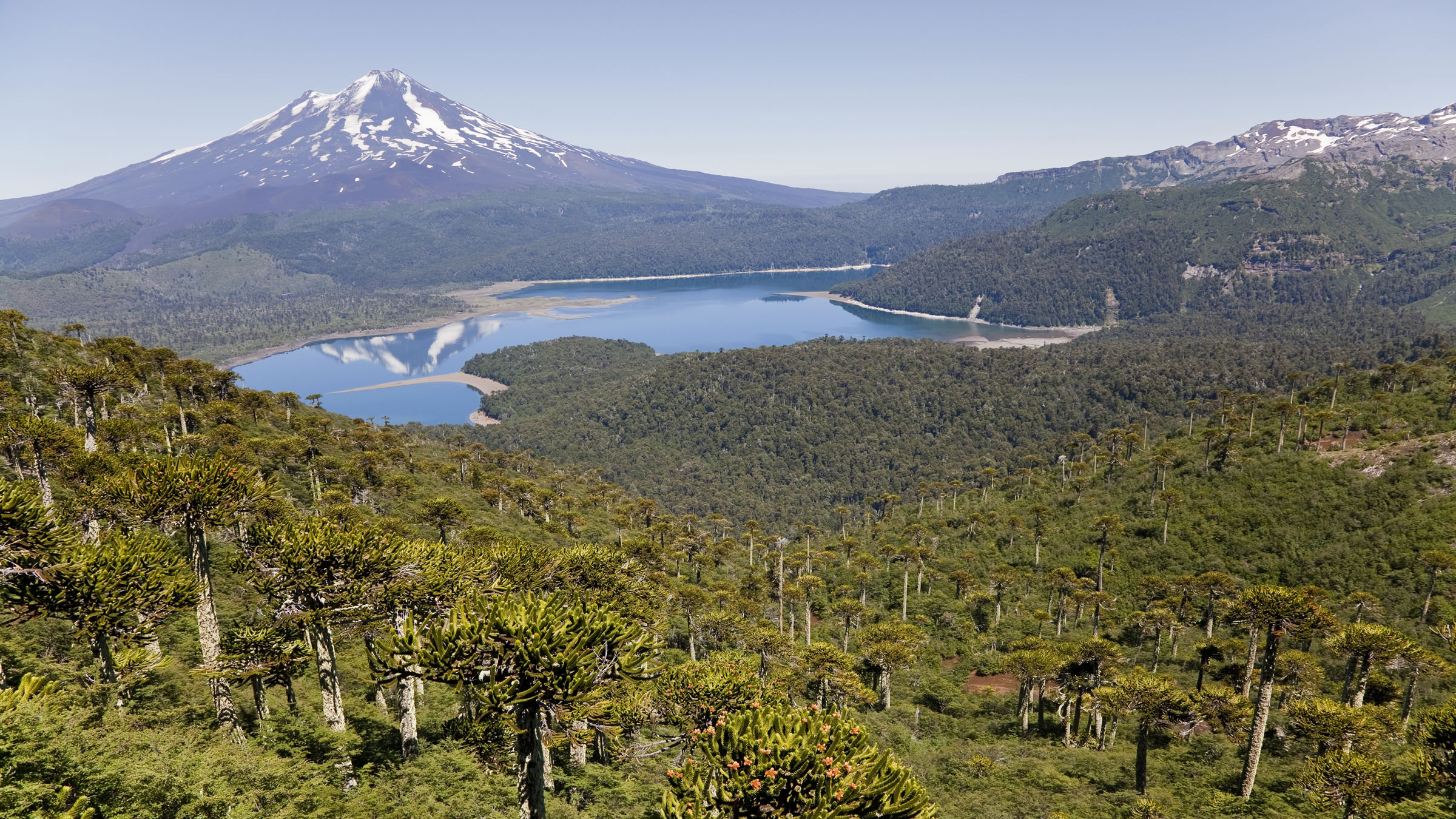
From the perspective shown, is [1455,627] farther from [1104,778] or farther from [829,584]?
[829,584]

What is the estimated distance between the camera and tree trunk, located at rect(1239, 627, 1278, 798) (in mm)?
32062

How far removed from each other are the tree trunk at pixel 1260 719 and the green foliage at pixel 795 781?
25007 mm

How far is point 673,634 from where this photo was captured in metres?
69.1

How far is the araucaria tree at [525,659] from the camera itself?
1705 centimetres

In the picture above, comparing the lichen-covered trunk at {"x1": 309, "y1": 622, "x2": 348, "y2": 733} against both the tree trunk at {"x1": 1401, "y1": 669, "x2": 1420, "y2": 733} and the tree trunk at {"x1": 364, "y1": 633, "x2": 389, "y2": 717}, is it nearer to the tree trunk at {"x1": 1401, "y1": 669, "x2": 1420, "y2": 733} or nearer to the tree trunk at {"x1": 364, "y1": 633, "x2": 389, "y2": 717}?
the tree trunk at {"x1": 364, "y1": 633, "x2": 389, "y2": 717}

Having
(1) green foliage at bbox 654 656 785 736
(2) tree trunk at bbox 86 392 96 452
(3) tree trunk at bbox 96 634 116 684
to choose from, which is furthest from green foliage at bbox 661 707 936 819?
(2) tree trunk at bbox 86 392 96 452

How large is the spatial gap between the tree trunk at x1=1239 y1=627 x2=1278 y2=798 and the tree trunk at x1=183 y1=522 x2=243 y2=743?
4358cm

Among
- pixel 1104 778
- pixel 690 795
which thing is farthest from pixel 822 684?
pixel 690 795

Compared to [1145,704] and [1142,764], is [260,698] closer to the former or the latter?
[1142,764]

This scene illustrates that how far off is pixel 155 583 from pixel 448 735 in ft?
39.9

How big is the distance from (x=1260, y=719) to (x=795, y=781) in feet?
103

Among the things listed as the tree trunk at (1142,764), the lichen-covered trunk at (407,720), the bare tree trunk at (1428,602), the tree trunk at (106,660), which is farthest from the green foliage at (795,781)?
the bare tree trunk at (1428,602)

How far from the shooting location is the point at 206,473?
24.0m

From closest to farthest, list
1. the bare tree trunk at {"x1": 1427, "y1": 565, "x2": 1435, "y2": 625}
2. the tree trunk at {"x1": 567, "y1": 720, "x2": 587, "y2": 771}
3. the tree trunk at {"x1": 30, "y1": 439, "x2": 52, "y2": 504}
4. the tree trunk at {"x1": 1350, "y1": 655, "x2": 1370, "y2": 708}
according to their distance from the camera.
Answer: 1. the tree trunk at {"x1": 567, "y1": 720, "x2": 587, "y2": 771}
2. the tree trunk at {"x1": 30, "y1": 439, "x2": 52, "y2": 504}
3. the tree trunk at {"x1": 1350, "y1": 655, "x2": 1370, "y2": 708}
4. the bare tree trunk at {"x1": 1427, "y1": 565, "x2": 1435, "y2": 625}
